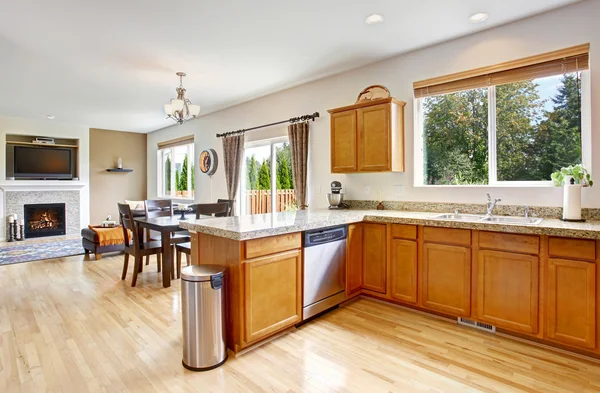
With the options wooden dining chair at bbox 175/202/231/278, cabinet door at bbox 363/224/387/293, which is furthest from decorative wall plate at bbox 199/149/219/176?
cabinet door at bbox 363/224/387/293

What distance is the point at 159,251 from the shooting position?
154 inches

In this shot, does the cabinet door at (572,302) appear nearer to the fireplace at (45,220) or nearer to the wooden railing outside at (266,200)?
the wooden railing outside at (266,200)

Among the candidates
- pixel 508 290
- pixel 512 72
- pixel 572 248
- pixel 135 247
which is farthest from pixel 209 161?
pixel 572 248

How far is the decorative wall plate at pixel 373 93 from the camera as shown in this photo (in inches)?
145

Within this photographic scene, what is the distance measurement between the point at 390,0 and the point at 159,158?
Result: 7082 mm

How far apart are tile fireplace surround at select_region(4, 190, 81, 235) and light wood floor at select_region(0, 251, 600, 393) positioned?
4.87 metres

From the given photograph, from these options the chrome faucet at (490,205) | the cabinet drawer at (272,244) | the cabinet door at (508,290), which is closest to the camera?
the cabinet drawer at (272,244)

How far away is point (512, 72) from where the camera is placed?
2.96 metres

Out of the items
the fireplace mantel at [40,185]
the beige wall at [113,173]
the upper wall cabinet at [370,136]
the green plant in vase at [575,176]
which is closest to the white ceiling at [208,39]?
the upper wall cabinet at [370,136]

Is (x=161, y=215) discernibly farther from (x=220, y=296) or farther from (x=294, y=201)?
(x=220, y=296)

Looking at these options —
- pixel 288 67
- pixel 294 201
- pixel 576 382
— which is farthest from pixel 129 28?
pixel 576 382

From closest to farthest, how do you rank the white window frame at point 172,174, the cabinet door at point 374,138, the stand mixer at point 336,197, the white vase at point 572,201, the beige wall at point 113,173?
the white vase at point 572,201 < the cabinet door at point 374,138 < the stand mixer at point 336,197 < the white window frame at point 172,174 < the beige wall at point 113,173

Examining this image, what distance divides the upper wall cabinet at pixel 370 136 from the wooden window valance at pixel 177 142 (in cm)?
413

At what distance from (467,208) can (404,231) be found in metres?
0.73
